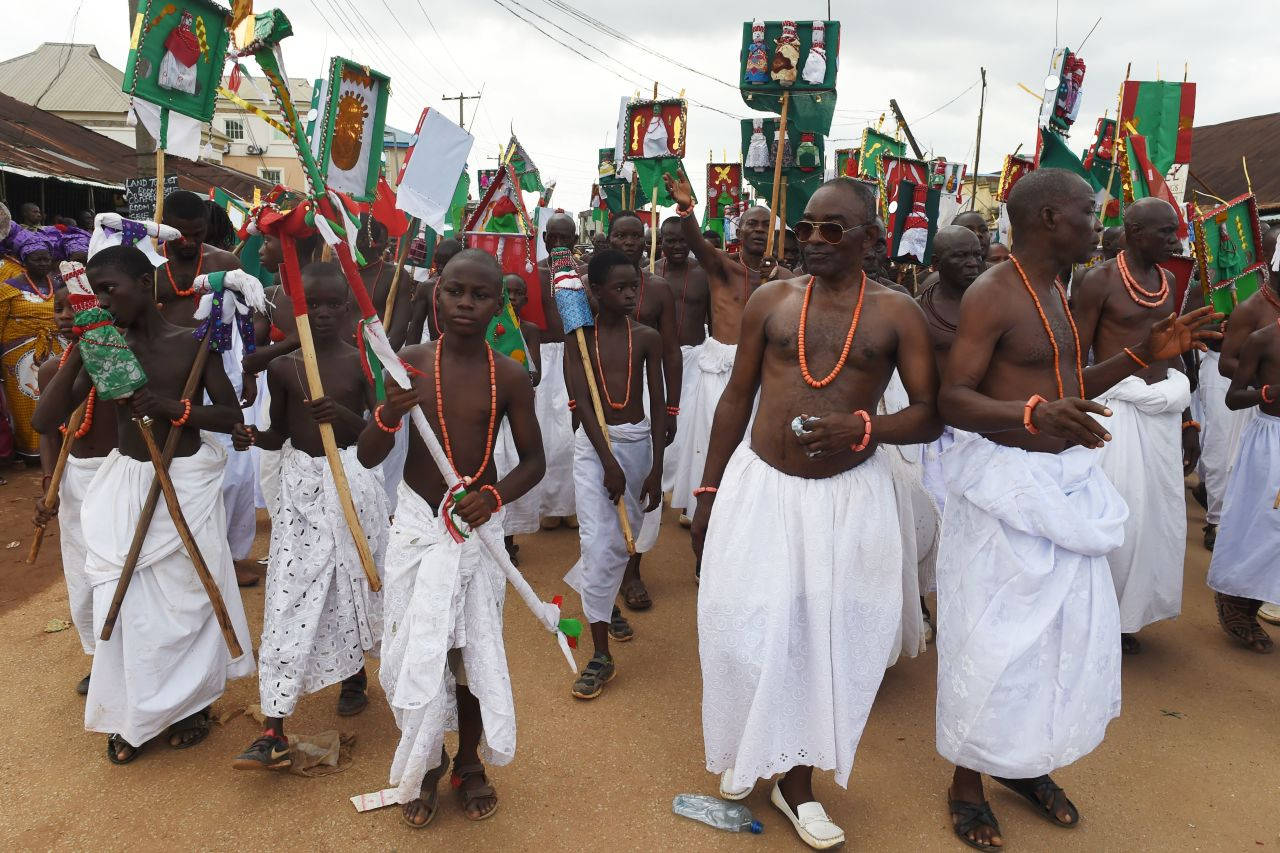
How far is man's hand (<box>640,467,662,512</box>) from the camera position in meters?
4.52

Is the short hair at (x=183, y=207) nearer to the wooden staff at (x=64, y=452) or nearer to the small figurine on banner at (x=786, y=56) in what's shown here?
the wooden staff at (x=64, y=452)

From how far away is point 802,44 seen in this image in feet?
19.3

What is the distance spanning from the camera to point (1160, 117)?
6.64 m

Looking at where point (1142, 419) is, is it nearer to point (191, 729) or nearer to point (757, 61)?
point (757, 61)

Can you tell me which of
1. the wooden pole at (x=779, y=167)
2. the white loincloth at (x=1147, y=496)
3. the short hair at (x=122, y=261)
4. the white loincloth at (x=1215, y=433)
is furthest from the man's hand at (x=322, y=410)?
the white loincloth at (x=1215, y=433)

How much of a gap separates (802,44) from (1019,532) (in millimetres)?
4199

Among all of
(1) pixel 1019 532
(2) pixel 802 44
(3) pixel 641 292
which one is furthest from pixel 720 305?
(1) pixel 1019 532

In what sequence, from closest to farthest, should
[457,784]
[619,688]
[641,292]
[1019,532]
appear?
[1019,532]
[457,784]
[619,688]
[641,292]

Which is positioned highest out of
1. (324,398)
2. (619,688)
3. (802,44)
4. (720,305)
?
(802,44)

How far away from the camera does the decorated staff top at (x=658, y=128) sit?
7.43 metres

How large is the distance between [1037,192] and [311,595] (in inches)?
128

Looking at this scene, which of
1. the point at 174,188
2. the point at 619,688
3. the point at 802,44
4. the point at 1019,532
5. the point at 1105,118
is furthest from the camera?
the point at 1105,118

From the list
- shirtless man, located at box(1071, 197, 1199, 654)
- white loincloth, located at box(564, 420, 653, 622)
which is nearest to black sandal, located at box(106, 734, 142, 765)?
white loincloth, located at box(564, 420, 653, 622)

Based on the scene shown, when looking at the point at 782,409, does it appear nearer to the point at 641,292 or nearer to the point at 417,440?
the point at 417,440
